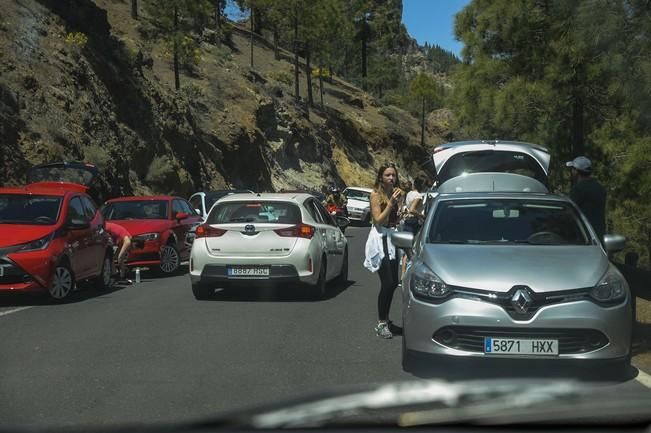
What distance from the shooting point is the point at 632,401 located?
9.61 ft

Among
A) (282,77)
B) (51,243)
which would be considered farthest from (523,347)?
(282,77)

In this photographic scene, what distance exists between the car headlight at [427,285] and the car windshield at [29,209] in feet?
22.8

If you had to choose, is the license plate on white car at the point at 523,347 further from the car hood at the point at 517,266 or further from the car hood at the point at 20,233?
the car hood at the point at 20,233

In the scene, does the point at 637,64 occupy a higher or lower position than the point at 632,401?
higher

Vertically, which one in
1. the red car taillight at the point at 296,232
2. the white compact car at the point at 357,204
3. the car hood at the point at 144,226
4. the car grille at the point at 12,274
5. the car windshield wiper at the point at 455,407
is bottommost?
the white compact car at the point at 357,204

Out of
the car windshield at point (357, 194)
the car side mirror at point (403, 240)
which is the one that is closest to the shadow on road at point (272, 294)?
the car side mirror at point (403, 240)

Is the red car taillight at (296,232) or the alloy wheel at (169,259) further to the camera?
the alloy wheel at (169,259)

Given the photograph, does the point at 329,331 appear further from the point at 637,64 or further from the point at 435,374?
the point at 637,64

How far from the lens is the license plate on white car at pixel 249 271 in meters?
12.2

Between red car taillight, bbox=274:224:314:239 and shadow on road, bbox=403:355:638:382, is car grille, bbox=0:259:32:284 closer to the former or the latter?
red car taillight, bbox=274:224:314:239

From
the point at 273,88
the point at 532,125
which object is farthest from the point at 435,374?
Result: the point at 273,88

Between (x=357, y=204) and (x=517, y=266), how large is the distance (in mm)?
32858

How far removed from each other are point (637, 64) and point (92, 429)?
967 cm

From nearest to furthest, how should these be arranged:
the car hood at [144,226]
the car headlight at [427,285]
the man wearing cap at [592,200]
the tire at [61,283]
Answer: the car headlight at [427,285] < the man wearing cap at [592,200] < the tire at [61,283] < the car hood at [144,226]
